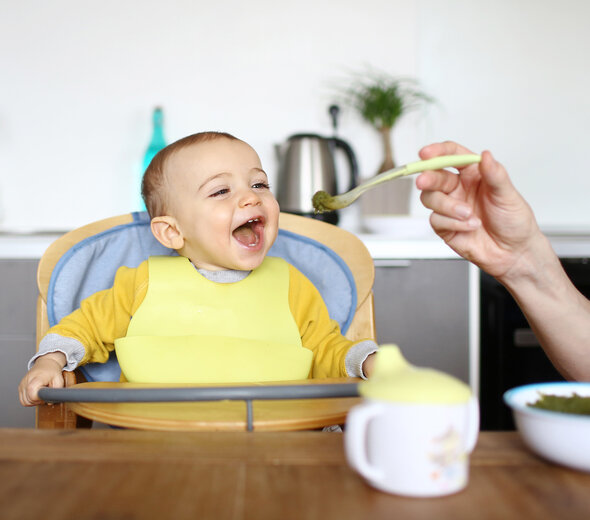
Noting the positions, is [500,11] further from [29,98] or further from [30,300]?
[30,300]

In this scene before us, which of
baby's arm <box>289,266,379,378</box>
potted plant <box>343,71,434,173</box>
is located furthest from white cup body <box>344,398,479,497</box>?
potted plant <box>343,71,434,173</box>

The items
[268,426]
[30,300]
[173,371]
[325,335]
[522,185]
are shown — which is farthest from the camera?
[522,185]

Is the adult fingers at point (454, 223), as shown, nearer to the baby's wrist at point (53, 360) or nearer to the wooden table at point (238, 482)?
the wooden table at point (238, 482)

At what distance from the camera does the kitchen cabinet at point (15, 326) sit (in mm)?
1941

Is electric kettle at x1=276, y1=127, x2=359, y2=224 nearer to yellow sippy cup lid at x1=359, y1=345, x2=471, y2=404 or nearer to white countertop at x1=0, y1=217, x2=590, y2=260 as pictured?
white countertop at x1=0, y1=217, x2=590, y2=260

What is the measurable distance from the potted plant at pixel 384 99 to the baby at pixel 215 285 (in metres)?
1.08

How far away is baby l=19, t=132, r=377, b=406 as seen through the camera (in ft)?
3.88

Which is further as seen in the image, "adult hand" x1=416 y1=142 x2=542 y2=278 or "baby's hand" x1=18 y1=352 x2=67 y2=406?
"baby's hand" x1=18 y1=352 x2=67 y2=406

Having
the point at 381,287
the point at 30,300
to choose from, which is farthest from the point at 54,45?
the point at 381,287

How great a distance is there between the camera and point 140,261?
4.48 feet

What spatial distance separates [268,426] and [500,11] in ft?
7.32

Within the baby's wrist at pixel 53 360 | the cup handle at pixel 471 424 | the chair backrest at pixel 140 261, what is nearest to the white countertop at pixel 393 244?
the chair backrest at pixel 140 261

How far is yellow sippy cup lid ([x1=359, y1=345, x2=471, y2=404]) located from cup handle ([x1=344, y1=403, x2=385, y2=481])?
0.01m

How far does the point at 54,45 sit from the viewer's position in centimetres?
231
